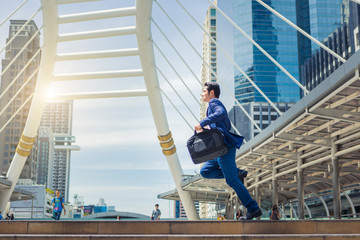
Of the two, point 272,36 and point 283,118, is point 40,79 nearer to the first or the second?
point 283,118

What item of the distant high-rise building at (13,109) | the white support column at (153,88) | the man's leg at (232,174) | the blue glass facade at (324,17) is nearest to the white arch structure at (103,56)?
the white support column at (153,88)

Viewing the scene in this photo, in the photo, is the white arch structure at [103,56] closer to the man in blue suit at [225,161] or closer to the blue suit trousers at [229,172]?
the man in blue suit at [225,161]

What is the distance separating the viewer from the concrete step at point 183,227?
6.02 m

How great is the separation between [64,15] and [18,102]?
117m

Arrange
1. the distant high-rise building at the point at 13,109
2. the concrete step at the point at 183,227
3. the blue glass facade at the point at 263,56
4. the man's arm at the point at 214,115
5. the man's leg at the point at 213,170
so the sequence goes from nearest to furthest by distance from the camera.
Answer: the concrete step at the point at 183,227
the man's arm at the point at 214,115
the man's leg at the point at 213,170
the blue glass facade at the point at 263,56
the distant high-rise building at the point at 13,109

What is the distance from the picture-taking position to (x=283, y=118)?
15570mm

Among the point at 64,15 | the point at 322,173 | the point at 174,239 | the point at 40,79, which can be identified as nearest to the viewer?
the point at 174,239

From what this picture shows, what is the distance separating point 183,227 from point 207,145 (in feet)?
3.43

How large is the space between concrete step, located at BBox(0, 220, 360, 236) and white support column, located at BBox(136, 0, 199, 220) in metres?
14.6

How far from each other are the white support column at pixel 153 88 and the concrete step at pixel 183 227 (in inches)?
574

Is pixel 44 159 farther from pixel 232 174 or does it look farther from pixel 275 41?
pixel 232 174

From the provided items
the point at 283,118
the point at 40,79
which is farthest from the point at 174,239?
the point at 40,79

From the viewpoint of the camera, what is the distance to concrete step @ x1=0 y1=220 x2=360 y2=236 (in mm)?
6016

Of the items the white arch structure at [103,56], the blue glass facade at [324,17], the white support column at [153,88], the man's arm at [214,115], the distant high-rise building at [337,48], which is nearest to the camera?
the man's arm at [214,115]
